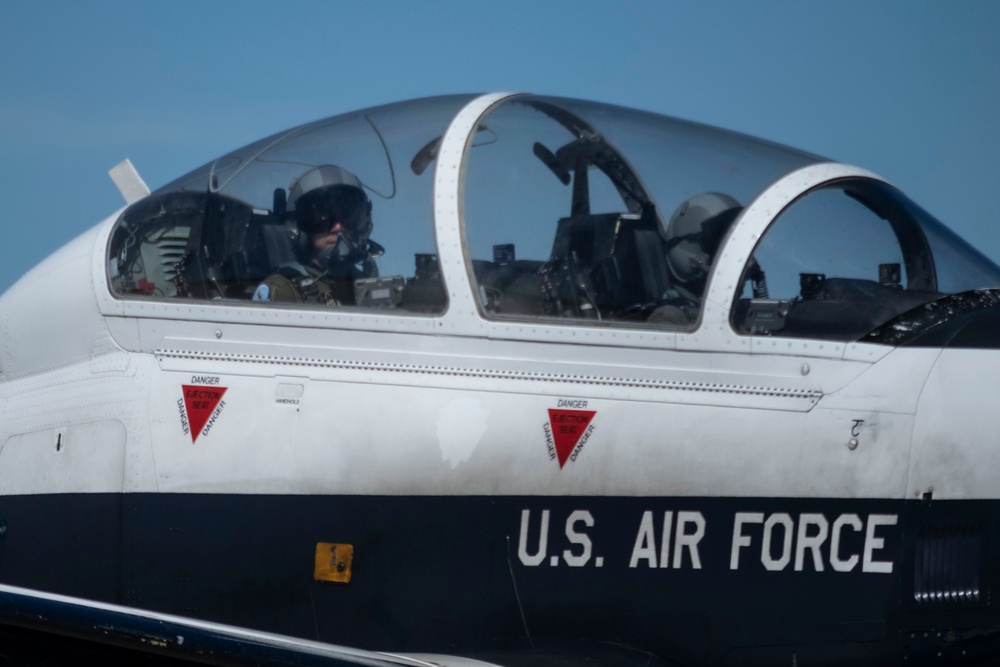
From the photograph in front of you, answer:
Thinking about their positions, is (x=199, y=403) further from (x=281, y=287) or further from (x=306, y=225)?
(x=306, y=225)

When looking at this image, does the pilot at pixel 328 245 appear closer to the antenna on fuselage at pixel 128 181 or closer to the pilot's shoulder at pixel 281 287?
the pilot's shoulder at pixel 281 287

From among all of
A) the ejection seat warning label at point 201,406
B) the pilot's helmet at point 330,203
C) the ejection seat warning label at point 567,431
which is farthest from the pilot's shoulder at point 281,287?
the ejection seat warning label at point 567,431

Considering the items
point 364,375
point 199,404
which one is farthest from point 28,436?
point 364,375

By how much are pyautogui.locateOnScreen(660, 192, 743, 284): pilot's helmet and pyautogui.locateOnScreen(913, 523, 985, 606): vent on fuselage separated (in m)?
1.28

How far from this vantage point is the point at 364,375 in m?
4.07

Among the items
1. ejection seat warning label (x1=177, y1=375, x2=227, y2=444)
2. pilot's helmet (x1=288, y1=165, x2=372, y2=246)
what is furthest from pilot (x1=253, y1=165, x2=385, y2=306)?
ejection seat warning label (x1=177, y1=375, x2=227, y2=444)

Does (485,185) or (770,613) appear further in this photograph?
(485,185)

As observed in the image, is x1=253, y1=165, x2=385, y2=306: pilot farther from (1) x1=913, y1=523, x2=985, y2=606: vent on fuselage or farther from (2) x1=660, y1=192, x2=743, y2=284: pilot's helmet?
(1) x1=913, y1=523, x2=985, y2=606: vent on fuselage

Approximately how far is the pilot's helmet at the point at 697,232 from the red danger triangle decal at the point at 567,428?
0.68m

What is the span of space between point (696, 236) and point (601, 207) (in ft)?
1.44

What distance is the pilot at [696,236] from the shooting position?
3.97 meters

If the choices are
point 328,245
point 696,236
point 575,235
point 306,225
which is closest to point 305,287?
point 328,245

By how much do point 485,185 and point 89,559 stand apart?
2337 millimetres

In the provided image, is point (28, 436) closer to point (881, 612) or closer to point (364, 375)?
point (364, 375)
